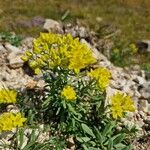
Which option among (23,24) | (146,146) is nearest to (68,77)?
(146,146)

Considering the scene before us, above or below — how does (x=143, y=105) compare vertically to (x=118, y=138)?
below

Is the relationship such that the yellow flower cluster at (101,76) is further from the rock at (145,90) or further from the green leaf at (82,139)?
the rock at (145,90)

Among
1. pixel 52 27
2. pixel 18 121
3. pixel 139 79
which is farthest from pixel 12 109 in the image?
pixel 52 27

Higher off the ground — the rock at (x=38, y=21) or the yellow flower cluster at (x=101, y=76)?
the yellow flower cluster at (x=101, y=76)

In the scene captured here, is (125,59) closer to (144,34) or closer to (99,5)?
(144,34)

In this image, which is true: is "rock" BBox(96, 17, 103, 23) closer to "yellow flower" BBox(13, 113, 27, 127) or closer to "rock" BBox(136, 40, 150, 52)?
"rock" BBox(136, 40, 150, 52)

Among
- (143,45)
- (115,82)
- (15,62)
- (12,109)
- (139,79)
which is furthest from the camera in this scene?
(143,45)

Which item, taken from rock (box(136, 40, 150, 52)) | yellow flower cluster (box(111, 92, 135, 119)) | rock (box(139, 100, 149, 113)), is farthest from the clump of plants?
rock (box(136, 40, 150, 52))

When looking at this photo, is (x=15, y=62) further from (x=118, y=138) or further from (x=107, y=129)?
(x=118, y=138)

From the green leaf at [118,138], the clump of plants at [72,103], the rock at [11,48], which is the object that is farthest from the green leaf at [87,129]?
the rock at [11,48]
